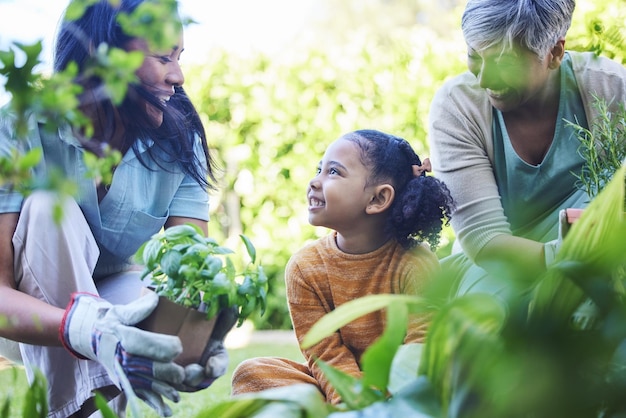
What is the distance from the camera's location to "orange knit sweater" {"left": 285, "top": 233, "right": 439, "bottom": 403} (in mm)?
2383

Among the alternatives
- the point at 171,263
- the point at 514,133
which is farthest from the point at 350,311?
the point at 514,133

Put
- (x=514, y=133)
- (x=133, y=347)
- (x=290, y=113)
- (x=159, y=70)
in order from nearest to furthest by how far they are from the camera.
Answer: (x=133, y=347)
(x=159, y=70)
(x=514, y=133)
(x=290, y=113)

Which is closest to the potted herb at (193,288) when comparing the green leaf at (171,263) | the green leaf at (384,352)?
the green leaf at (171,263)

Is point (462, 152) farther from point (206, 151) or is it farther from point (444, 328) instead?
point (444, 328)

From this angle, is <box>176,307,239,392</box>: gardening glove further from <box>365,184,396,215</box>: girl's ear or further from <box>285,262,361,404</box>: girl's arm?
<box>365,184,396,215</box>: girl's ear

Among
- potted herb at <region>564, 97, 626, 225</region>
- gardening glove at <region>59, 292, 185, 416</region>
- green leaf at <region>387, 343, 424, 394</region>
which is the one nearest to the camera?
green leaf at <region>387, 343, 424, 394</region>

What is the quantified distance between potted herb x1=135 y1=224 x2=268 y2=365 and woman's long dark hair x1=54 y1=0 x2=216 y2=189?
594 mm

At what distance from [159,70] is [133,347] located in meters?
0.86

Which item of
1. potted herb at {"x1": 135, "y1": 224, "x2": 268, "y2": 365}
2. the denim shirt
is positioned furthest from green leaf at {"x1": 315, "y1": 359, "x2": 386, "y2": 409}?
the denim shirt

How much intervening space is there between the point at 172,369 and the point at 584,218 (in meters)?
0.86

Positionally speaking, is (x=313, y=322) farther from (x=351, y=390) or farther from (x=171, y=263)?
(x=351, y=390)

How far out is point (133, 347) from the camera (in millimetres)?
1647

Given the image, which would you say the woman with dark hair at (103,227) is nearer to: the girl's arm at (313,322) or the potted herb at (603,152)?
the girl's arm at (313,322)

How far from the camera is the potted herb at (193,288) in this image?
1.67m
